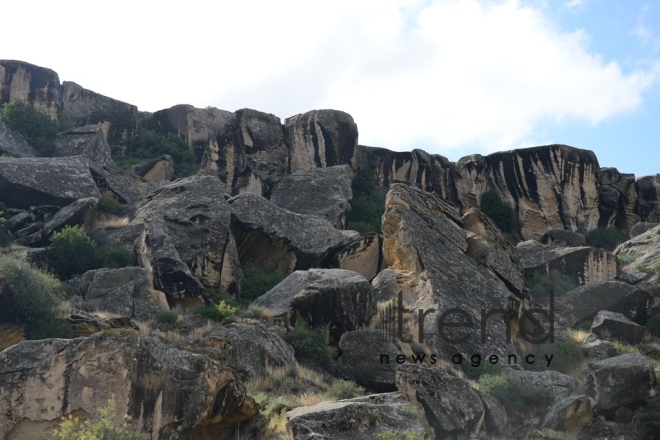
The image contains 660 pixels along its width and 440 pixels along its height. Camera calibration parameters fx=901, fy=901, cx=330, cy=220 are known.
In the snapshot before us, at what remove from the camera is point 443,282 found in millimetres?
26312

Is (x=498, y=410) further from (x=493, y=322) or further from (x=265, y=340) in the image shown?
(x=493, y=322)

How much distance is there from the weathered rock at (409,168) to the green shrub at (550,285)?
14.8m

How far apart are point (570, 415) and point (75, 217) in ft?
60.1

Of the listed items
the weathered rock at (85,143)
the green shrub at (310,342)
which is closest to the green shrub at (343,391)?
the green shrub at (310,342)

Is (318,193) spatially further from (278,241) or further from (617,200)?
(617,200)

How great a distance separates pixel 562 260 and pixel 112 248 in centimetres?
1802

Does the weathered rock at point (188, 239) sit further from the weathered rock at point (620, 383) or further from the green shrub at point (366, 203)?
the green shrub at point (366, 203)

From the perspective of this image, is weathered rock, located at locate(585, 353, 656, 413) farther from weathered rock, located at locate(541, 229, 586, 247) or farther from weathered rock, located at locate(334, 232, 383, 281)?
weathered rock, located at locate(541, 229, 586, 247)

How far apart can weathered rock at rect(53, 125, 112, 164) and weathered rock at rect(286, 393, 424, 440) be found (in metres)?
26.8

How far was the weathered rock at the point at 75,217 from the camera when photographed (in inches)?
1180

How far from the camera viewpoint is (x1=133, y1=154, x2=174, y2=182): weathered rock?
41469 millimetres

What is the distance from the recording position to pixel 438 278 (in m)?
26.4

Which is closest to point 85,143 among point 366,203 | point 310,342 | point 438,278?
point 366,203

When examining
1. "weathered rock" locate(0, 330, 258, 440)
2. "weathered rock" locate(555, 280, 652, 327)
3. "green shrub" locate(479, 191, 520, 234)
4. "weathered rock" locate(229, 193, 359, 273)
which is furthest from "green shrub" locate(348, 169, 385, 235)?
"weathered rock" locate(0, 330, 258, 440)
